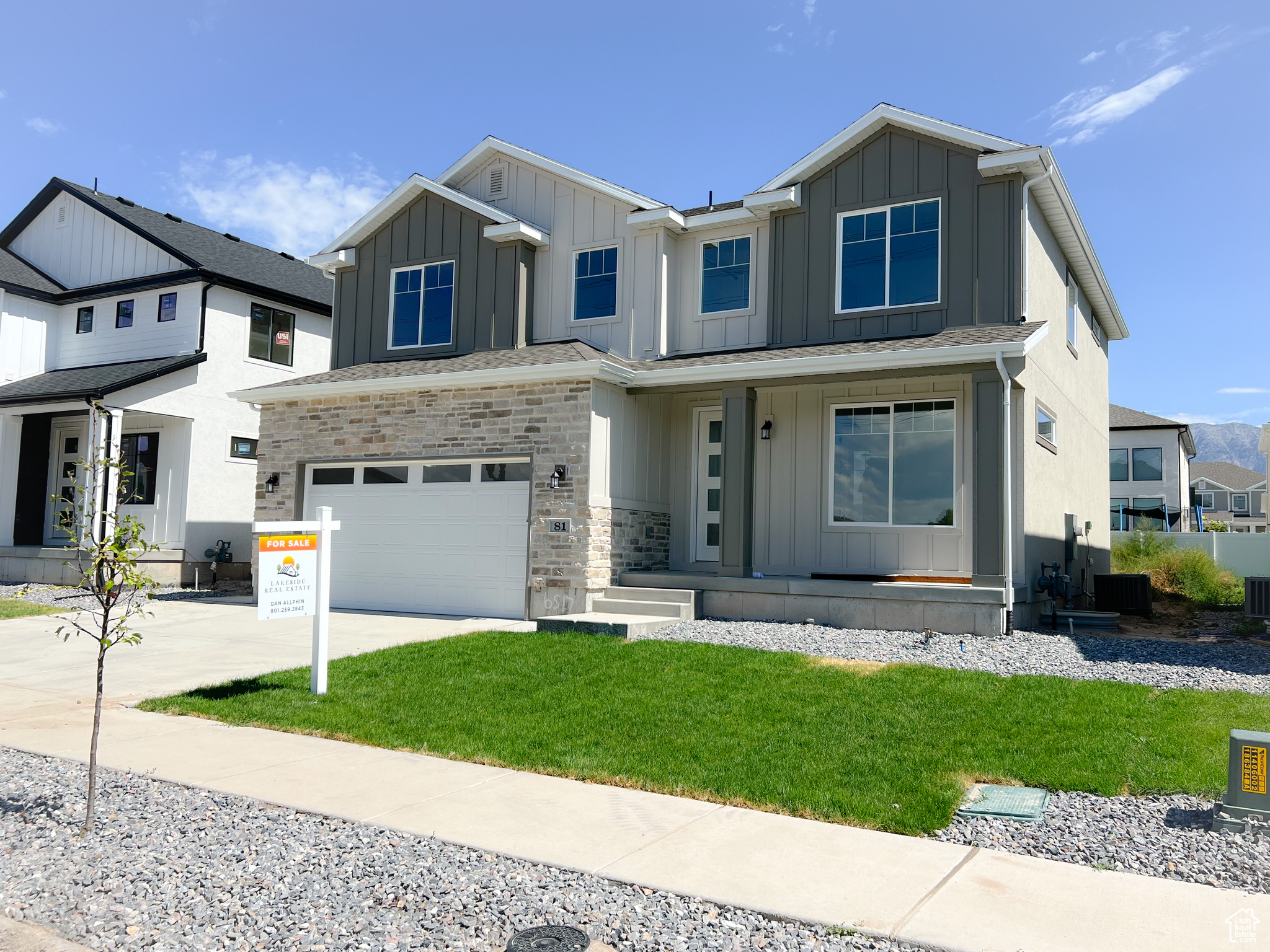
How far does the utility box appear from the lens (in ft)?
15.6

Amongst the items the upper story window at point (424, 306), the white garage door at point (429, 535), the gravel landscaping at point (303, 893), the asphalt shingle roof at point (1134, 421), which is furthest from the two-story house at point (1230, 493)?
the gravel landscaping at point (303, 893)

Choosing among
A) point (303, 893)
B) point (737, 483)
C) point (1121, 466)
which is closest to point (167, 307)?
point (737, 483)

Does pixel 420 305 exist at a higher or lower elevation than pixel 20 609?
higher

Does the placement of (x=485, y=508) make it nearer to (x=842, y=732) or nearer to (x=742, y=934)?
(x=842, y=732)

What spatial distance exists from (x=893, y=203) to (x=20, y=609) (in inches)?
562

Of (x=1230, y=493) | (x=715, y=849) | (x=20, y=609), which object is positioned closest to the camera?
(x=715, y=849)

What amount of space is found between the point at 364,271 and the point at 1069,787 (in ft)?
48.3

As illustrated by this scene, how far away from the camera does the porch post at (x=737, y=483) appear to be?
12883 mm

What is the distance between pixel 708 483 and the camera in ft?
47.7

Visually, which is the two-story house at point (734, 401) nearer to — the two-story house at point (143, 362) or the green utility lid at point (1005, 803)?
the two-story house at point (143, 362)

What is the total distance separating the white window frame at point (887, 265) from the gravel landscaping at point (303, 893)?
1038cm

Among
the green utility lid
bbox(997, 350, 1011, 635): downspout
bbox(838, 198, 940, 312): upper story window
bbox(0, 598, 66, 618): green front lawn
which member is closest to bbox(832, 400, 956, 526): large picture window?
bbox(997, 350, 1011, 635): downspout

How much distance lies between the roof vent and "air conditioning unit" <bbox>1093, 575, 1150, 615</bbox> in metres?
11.8

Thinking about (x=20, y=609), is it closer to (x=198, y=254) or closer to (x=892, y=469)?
(x=198, y=254)
